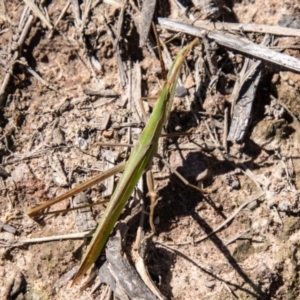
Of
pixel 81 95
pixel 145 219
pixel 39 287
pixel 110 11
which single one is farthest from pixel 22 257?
pixel 110 11

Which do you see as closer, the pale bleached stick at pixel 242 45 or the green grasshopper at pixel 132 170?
the green grasshopper at pixel 132 170

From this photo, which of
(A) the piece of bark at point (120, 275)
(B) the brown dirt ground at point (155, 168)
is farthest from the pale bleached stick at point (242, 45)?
(A) the piece of bark at point (120, 275)

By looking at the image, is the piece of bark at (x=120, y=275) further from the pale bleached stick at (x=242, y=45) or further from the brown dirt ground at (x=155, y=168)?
the pale bleached stick at (x=242, y=45)

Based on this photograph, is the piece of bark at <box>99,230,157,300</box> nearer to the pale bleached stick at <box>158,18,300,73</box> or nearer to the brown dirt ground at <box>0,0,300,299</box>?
the brown dirt ground at <box>0,0,300,299</box>

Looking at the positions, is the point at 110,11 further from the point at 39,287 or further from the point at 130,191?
the point at 39,287

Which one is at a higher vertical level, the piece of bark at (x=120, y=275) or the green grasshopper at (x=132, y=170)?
the green grasshopper at (x=132, y=170)

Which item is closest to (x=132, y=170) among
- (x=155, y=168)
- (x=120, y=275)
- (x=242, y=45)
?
(x=155, y=168)

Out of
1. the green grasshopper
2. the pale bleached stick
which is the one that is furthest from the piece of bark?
the pale bleached stick
